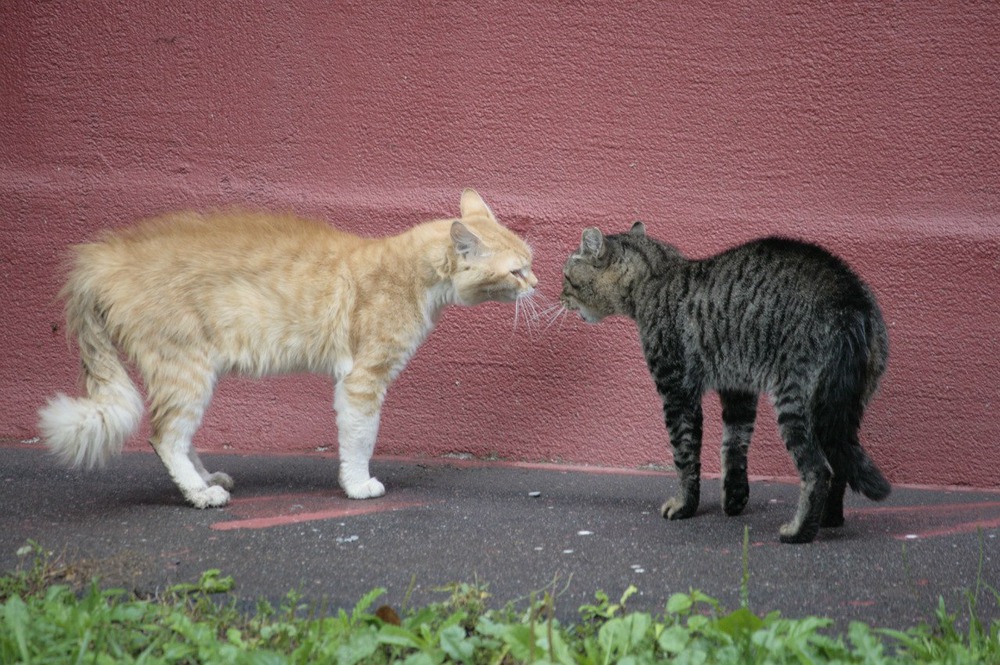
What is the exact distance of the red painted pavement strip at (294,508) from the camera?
3.93 meters

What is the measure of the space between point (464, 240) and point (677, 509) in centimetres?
140

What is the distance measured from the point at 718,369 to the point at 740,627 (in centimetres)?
149

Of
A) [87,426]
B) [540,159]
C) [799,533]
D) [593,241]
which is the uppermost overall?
[540,159]

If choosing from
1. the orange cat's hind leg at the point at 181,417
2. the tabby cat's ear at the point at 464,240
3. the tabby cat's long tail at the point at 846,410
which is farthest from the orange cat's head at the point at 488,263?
the tabby cat's long tail at the point at 846,410

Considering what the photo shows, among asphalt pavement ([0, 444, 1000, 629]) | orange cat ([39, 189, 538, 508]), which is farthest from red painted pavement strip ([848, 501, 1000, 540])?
orange cat ([39, 189, 538, 508])

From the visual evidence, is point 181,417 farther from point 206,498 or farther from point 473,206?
point 473,206

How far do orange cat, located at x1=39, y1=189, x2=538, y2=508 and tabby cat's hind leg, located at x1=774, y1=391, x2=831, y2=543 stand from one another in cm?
131

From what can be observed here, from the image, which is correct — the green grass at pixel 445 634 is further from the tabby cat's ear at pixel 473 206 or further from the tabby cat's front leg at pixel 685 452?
the tabby cat's ear at pixel 473 206

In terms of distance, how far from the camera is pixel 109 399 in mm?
3975

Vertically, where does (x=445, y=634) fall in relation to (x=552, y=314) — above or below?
below

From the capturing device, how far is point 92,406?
3.89m

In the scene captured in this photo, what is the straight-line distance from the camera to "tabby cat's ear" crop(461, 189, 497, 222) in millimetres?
4629

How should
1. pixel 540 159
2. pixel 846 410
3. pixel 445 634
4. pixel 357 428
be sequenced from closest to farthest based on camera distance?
→ pixel 445 634 → pixel 846 410 → pixel 357 428 → pixel 540 159

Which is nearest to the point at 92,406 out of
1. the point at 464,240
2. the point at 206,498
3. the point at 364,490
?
the point at 206,498
